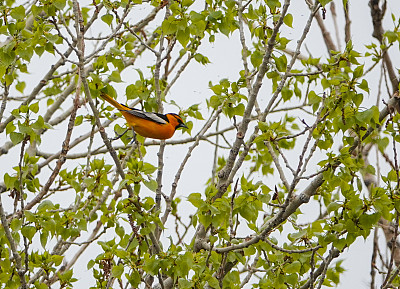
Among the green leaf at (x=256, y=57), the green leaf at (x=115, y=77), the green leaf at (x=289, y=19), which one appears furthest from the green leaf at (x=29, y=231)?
the green leaf at (x=289, y=19)

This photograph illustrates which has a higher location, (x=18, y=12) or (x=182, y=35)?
(x=18, y=12)

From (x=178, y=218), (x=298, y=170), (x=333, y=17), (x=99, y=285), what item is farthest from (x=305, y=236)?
(x=333, y=17)

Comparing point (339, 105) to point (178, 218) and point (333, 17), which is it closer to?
point (178, 218)

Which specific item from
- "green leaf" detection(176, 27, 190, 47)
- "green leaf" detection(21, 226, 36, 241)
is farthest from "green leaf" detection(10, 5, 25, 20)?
"green leaf" detection(21, 226, 36, 241)

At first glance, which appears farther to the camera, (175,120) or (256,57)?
(175,120)

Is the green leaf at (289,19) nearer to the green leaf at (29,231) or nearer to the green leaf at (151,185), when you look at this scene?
the green leaf at (151,185)

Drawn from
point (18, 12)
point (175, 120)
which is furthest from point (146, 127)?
point (18, 12)

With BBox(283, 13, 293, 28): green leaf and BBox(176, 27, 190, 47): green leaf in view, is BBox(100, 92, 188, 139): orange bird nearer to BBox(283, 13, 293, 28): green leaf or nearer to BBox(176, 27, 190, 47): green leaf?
BBox(176, 27, 190, 47): green leaf

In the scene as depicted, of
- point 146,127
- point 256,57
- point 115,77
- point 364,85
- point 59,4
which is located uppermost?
point 59,4

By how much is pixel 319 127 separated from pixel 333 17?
4234 mm

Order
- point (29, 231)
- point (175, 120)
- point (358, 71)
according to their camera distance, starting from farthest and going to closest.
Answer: point (175, 120) < point (29, 231) < point (358, 71)

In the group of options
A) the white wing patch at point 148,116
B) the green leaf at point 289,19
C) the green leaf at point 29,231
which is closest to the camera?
the green leaf at point 29,231

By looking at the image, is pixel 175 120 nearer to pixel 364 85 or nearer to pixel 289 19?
pixel 289 19

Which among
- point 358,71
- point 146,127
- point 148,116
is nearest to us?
point 358,71
